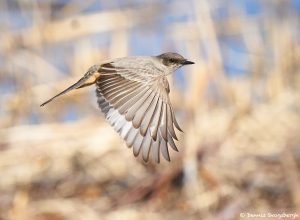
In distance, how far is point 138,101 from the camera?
9.41 feet

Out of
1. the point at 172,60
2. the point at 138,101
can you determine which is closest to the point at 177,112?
the point at 172,60

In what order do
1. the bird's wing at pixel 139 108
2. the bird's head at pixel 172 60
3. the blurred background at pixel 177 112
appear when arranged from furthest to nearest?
1. the blurred background at pixel 177 112
2. the bird's head at pixel 172 60
3. the bird's wing at pixel 139 108

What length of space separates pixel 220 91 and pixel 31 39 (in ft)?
4.59

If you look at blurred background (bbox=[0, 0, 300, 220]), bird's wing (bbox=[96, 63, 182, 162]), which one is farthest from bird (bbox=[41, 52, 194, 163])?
blurred background (bbox=[0, 0, 300, 220])

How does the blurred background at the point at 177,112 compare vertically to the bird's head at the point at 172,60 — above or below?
below

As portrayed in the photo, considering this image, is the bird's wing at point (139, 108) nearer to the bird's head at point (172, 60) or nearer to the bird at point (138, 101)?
the bird at point (138, 101)

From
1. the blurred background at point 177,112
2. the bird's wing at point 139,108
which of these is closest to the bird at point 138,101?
the bird's wing at point 139,108

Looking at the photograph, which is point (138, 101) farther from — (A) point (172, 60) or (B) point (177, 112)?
(B) point (177, 112)

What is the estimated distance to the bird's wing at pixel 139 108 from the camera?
9.09ft

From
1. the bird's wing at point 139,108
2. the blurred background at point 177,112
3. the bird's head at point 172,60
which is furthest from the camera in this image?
the blurred background at point 177,112

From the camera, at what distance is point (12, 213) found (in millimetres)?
4906

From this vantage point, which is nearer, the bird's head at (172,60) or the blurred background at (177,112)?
the bird's head at (172,60)

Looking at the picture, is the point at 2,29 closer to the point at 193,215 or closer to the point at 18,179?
the point at 18,179

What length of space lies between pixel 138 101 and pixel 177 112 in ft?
11.4
